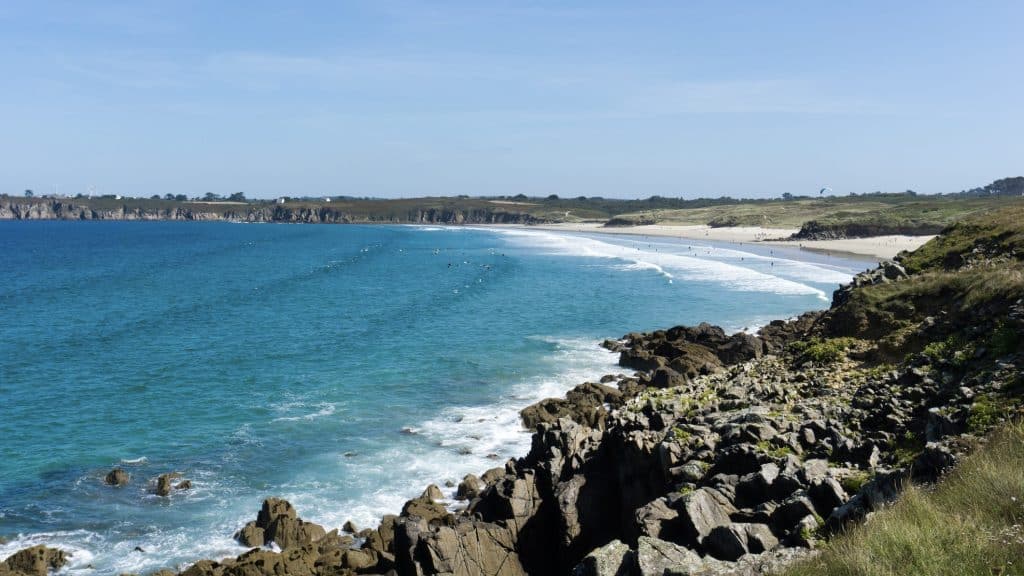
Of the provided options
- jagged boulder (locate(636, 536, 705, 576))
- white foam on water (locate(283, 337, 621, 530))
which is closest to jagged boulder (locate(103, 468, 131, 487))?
white foam on water (locate(283, 337, 621, 530))

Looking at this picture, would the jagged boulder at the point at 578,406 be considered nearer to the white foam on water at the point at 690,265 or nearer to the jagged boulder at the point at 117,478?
the jagged boulder at the point at 117,478

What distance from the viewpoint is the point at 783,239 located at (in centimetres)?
13250

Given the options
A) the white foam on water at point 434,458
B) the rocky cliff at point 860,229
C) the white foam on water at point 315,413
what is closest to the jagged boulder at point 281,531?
the white foam on water at point 434,458

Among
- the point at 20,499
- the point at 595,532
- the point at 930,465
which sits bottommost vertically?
the point at 20,499

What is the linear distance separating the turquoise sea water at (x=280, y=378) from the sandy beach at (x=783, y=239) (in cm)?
1869

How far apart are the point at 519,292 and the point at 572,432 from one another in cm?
5003

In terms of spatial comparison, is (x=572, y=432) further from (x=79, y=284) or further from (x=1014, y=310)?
(x=79, y=284)

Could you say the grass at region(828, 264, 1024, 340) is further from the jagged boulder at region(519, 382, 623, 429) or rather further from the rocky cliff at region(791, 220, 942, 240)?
the rocky cliff at region(791, 220, 942, 240)

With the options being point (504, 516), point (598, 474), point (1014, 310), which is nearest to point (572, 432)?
point (598, 474)

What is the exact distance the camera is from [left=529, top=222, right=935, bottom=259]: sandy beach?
329 feet

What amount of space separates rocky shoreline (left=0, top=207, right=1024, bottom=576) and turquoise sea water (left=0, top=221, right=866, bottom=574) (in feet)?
9.17

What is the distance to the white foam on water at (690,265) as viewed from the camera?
68.0 meters

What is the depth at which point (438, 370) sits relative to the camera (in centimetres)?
3862

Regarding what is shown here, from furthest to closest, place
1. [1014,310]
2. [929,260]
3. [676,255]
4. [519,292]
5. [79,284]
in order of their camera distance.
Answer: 1. [676,255]
2. [79,284]
3. [519,292]
4. [929,260]
5. [1014,310]
